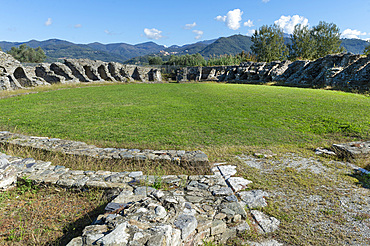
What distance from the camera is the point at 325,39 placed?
52094mm

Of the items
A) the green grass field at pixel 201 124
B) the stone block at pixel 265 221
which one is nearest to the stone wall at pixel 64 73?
the green grass field at pixel 201 124

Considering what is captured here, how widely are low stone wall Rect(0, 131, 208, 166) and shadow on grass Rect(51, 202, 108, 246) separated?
1.76 m

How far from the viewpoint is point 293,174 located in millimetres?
4445

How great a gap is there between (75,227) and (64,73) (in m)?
27.8

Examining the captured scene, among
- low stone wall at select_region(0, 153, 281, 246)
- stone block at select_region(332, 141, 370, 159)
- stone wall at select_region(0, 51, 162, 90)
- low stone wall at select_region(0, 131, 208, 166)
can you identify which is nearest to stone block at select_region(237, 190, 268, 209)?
low stone wall at select_region(0, 153, 281, 246)

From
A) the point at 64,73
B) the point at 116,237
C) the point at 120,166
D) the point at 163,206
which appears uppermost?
the point at 64,73

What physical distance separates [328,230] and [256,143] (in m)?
3.45

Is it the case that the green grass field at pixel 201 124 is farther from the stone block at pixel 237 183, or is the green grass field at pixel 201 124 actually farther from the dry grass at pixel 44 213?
the dry grass at pixel 44 213

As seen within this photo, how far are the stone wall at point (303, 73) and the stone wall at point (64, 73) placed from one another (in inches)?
317

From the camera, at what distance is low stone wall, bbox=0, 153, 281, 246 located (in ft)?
7.64

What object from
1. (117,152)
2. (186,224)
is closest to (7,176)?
(117,152)

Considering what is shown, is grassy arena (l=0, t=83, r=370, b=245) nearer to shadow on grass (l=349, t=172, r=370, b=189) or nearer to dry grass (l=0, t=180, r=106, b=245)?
dry grass (l=0, t=180, r=106, b=245)

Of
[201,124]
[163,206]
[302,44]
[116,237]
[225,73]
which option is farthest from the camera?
[302,44]

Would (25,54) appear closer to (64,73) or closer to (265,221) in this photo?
(64,73)
